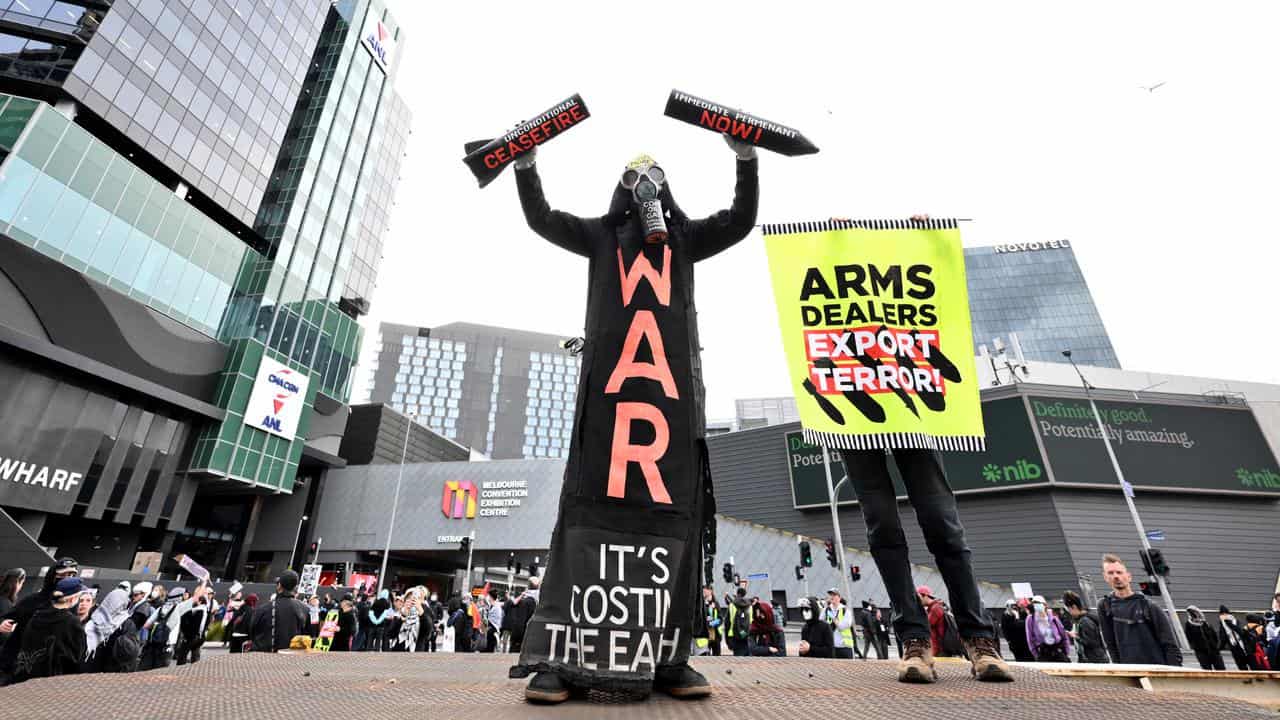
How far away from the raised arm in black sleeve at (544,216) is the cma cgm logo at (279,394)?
1474 inches

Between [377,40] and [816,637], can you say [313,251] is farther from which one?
[816,637]

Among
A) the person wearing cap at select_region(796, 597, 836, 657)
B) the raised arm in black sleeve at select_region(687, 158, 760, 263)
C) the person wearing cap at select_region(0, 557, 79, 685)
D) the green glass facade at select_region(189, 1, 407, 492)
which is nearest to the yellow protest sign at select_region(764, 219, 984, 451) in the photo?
the raised arm in black sleeve at select_region(687, 158, 760, 263)

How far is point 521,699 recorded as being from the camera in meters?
2.26

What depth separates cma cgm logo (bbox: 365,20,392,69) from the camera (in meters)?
50.9

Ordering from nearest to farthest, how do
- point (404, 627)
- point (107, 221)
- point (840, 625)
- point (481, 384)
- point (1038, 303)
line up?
point (404, 627)
point (840, 625)
point (107, 221)
point (1038, 303)
point (481, 384)

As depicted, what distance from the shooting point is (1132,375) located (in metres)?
41.0

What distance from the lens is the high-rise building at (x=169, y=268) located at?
989 inches

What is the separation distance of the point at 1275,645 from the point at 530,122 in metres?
14.0

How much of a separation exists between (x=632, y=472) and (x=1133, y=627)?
512 centimetres

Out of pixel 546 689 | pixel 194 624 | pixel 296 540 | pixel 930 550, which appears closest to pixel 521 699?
pixel 546 689

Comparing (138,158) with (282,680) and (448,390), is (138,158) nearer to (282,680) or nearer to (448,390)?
(282,680)

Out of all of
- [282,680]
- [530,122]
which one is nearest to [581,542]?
[282,680]

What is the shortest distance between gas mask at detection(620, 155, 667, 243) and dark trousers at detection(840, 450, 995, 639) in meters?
1.72

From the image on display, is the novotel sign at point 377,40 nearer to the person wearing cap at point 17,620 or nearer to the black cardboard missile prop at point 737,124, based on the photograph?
the person wearing cap at point 17,620
